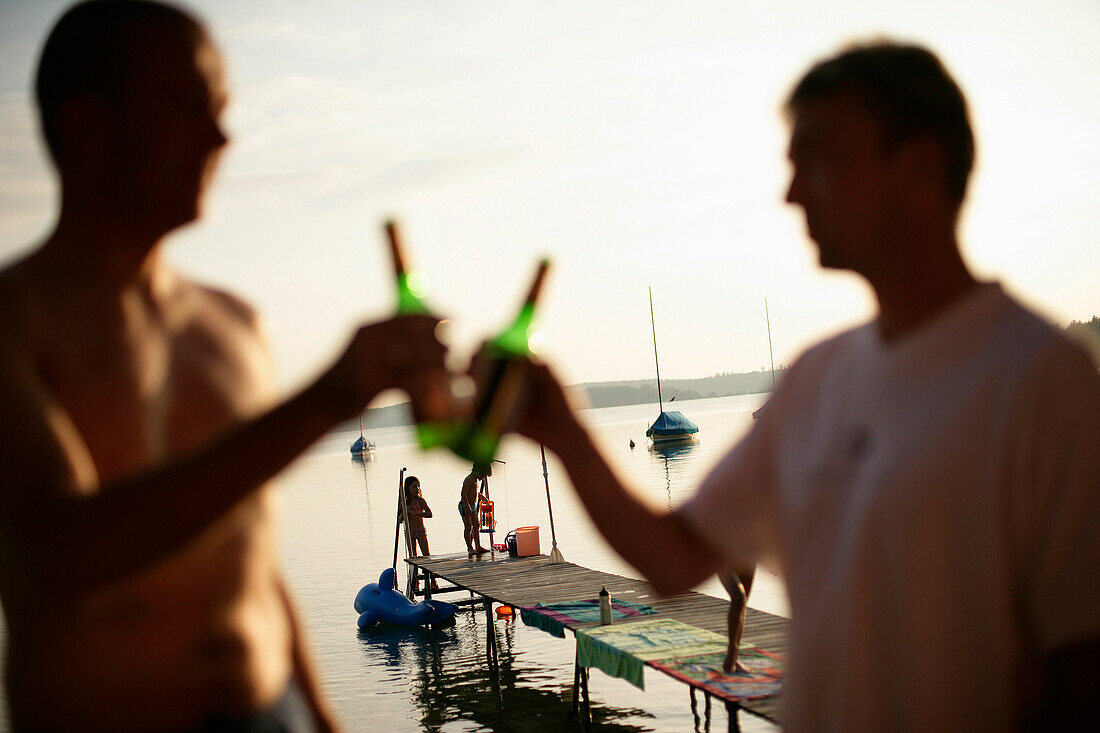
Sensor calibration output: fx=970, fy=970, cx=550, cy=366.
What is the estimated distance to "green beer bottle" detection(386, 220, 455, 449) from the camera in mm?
1404

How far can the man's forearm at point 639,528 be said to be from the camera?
212 centimetres

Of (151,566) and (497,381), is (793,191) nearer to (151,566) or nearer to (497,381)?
(497,381)

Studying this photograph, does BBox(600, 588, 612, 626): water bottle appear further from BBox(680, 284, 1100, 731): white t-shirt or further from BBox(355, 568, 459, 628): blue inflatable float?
BBox(680, 284, 1100, 731): white t-shirt

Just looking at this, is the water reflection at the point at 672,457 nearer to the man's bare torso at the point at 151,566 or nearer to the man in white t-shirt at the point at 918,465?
the man in white t-shirt at the point at 918,465

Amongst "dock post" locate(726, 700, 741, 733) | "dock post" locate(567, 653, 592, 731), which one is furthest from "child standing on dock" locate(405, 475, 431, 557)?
"dock post" locate(726, 700, 741, 733)

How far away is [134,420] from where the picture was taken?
152 centimetres

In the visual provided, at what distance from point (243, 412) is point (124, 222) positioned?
14.5 inches

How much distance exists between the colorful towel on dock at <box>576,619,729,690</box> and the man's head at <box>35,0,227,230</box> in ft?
28.7

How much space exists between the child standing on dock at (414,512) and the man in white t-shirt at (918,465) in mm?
20071

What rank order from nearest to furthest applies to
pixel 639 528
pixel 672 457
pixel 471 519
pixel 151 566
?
1. pixel 151 566
2. pixel 639 528
3. pixel 471 519
4. pixel 672 457

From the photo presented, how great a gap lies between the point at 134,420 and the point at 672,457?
70.8 m

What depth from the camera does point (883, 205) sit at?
178 centimetres

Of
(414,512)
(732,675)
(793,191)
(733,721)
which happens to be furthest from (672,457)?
(793,191)

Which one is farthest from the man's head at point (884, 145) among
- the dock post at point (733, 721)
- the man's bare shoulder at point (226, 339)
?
the dock post at point (733, 721)
